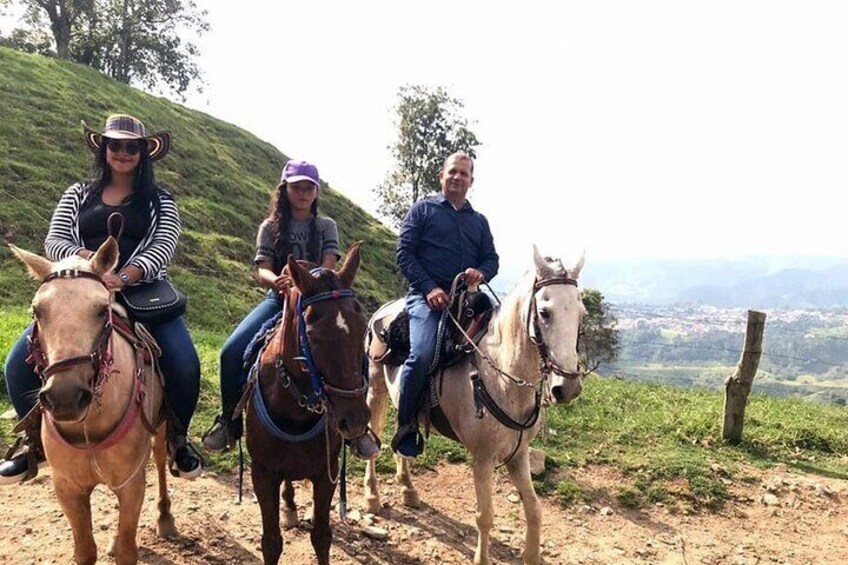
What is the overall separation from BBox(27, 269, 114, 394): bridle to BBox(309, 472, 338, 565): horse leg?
167 centimetres

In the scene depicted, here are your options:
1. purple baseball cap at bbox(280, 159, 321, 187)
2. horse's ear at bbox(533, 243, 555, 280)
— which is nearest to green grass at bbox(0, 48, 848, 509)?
horse's ear at bbox(533, 243, 555, 280)

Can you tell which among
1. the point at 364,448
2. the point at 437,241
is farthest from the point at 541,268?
the point at 364,448

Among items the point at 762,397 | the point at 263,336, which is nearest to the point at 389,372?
the point at 263,336

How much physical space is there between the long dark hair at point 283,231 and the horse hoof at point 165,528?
97.0 inches

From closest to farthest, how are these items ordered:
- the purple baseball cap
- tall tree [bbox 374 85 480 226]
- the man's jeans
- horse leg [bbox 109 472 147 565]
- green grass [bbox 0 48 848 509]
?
horse leg [bbox 109 472 147 565] → the purple baseball cap → the man's jeans → green grass [bbox 0 48 848 509] → tall tree [bbox 374 85 480 226]

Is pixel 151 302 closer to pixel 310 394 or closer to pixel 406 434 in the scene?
pixel 310 394

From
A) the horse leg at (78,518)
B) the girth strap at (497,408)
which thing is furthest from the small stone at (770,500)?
the horse leg at (78,518)

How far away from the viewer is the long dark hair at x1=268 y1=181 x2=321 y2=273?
16.3 ft

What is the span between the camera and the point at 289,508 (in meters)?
5.45

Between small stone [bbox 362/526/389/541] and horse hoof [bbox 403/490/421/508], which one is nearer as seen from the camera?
small stone [bbox 362/526/389/541]

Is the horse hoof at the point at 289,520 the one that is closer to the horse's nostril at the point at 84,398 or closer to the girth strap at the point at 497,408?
the girth strap at the point at 497,408

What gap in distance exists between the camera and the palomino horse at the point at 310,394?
3375 mm

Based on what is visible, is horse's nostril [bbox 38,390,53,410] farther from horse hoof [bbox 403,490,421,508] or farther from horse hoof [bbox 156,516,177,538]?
horse hoof [bbox 403,490,421,508]

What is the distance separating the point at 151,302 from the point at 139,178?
98 cm
